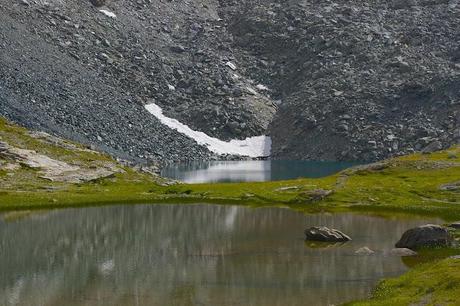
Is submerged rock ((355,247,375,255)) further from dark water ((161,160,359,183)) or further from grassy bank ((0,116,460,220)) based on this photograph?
dark water ((161,160,359,183))

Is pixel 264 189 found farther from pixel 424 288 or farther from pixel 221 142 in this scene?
pixel 221 142

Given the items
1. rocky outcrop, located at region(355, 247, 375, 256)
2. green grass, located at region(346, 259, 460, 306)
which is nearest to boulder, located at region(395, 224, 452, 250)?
rocky outcrop, located at region(355, 247, 375, 256)

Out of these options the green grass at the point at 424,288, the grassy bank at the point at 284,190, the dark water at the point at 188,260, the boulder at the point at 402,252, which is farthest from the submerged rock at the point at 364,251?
the grassy bank at the point at 284,190

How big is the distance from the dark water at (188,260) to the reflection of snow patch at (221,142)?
119 m

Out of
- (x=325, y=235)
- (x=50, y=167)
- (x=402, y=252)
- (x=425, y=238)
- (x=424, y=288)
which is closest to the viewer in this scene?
(x=424, y=288)

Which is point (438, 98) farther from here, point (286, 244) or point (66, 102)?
point (286, 244)

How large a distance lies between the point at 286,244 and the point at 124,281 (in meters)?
16.7

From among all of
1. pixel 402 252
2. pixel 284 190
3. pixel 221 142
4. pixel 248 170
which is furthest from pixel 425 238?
pixel 221 142

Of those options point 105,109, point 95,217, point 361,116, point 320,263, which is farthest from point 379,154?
point 320,263

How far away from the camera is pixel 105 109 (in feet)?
572

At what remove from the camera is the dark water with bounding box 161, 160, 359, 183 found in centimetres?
12900

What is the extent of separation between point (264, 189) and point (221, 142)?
101 m

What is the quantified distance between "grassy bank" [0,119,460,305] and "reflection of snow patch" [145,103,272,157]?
251ft

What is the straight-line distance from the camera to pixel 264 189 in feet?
297
